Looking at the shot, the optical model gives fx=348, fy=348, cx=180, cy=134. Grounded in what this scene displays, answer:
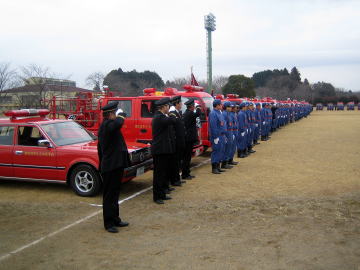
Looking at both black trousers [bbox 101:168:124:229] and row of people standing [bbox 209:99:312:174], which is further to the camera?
row of people standing [bbox 209:99:312:174]

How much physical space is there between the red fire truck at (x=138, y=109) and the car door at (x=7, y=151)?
2874mm

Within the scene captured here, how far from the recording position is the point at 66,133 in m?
7.61

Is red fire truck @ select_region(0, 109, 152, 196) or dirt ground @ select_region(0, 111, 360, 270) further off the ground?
red fire truck @ select_region(0, 109, 152, 196)

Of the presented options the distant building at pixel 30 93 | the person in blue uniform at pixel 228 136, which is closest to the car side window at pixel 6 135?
the person in blue uniform at pixel 228 136

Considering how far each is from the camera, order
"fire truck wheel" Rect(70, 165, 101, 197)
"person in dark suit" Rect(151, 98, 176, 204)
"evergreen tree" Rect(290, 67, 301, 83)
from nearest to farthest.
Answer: "person in dark suit" Rect(151, 98, 176, 204), "fire truck wheel" Rect(70, 165, 101, 197), "evergreen tree" Rect(290, 67, 301, 83)

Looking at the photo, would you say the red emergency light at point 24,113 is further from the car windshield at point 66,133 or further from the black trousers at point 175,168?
the black trousers at point 175,168

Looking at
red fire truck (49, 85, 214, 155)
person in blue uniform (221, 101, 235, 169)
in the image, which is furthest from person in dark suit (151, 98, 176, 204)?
person in blue uniform (221, 101, 235, 169)

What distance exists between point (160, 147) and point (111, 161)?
1.50 meters

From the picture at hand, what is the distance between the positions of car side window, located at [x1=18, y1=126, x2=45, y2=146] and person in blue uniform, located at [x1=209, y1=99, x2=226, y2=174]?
3953 millimetres

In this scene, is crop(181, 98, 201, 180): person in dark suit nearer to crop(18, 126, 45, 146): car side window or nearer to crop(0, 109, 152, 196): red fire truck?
crop(0, 109, 152, 196): red fire truck

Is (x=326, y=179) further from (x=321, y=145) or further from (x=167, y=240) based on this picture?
(x=321, y=145)

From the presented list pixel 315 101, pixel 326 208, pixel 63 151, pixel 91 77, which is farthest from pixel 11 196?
pixel 315 101

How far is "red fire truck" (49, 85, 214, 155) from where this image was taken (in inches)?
368

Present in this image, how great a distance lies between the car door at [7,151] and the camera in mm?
7398
